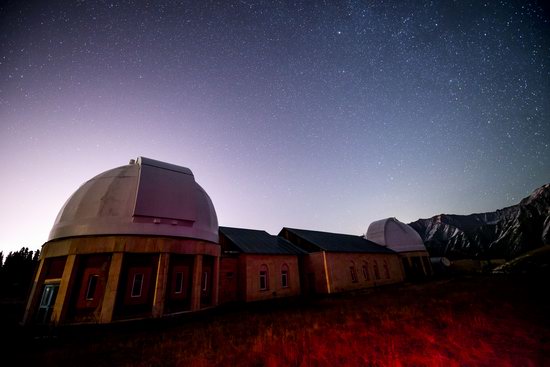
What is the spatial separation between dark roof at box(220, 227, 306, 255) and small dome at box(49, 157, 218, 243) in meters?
5.63

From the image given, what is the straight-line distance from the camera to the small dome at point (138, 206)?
44.4 ft

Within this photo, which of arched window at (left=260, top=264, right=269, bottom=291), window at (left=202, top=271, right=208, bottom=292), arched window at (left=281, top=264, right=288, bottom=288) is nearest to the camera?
window at (left=202, top=271, right=208, bottom=292)

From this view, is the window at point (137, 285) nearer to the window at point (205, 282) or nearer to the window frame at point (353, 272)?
the window at point (205, 282)

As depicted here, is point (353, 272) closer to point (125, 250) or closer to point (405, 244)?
point (405, 244)

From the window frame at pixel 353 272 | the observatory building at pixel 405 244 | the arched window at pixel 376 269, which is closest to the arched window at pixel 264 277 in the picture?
the window frame at pixel 353 272

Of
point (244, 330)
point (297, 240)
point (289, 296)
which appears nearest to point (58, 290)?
point (244, 330)

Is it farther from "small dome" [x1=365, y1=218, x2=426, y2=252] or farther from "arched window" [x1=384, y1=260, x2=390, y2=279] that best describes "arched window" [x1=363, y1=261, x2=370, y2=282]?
"small dome" [x1=365, y1=218, x2=426, y2=252]

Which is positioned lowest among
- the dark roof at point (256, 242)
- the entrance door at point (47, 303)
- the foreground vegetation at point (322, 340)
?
the foreground vegetation at point (322, 340)

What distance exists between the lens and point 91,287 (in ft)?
43.4

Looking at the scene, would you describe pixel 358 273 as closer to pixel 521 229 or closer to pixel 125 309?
pixel 125 309

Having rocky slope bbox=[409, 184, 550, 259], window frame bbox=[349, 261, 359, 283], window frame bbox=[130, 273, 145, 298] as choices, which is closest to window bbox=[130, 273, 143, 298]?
window frame bbox=[130, 273, 145, 298]

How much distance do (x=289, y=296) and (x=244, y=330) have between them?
13.8 meters

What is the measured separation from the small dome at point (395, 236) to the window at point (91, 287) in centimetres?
3737

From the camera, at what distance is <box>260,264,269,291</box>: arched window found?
2120 cm
